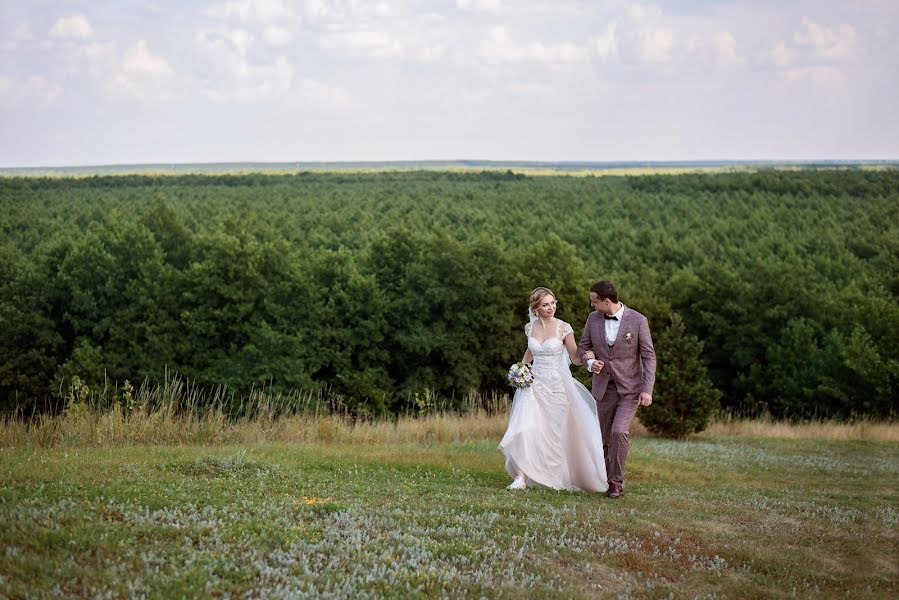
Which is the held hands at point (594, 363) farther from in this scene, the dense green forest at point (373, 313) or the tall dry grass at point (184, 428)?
the dense green forest at point (373, 313)

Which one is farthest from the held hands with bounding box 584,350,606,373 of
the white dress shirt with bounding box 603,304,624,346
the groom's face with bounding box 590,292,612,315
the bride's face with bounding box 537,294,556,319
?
the bride's face with bounding box 537,294,556,319

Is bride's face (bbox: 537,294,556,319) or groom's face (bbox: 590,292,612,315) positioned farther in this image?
bride's face (bbox: 537,294,556,319)

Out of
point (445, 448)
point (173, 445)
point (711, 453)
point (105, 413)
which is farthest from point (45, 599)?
point (711, 453)

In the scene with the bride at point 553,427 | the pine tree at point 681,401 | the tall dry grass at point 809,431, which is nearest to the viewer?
the bride at point 553,427

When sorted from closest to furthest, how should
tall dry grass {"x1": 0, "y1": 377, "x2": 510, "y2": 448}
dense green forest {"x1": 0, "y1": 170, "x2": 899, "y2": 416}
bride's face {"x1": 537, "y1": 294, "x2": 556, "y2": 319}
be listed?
1. bride's face {"x1": 537, "y1": 294, "x2": 556, "y2": 319}
2. tall dry grass {"x1": 0, "y1": 377, "x2": 510, "y2": 448}
3. dense green forest {"x1": 0, "y1": 170, "x2": 899, "y2": 416}

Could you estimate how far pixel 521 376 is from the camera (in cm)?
1188

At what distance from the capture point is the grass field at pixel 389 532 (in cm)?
669

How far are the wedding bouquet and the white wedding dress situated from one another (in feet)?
0.40

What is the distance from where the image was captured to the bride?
1175cm

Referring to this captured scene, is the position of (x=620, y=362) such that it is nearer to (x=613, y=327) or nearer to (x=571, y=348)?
(x=613, y=327)

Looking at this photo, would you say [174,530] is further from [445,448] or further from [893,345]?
[893,345]

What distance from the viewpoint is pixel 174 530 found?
7.55 meters

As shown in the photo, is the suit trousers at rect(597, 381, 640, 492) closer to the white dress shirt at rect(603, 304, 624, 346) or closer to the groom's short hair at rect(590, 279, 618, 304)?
the white dress shirt at rect(603, 304, 624, 346)

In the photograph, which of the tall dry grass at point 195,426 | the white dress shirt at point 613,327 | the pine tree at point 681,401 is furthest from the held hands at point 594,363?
the pine tree at point 681,401
